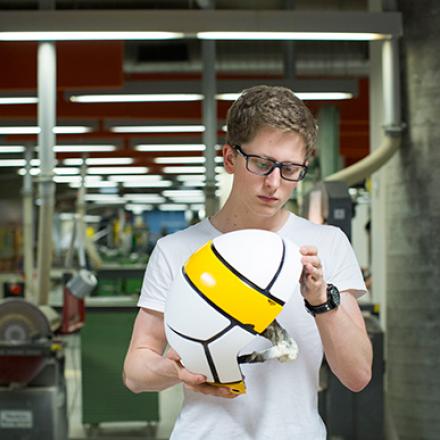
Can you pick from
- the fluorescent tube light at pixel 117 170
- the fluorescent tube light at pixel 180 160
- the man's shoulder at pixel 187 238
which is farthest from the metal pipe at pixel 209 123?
the fluorescent tube light at pixel 117 170

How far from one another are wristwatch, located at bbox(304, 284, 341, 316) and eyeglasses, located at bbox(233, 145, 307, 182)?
0.66 ft

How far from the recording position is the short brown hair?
1.50 meters

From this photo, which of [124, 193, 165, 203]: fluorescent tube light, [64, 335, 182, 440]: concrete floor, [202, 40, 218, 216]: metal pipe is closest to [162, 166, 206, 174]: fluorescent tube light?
[202, 40, 218, 216]: metal pipe

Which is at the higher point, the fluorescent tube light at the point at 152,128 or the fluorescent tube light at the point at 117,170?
the fluorescent tube light at the point at 117,170

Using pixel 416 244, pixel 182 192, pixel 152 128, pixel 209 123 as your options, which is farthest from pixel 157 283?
pixel 182 192

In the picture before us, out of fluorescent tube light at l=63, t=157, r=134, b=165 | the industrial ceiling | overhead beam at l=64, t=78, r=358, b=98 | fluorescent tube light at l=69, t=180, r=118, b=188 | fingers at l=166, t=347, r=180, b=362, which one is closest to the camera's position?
fingers at l=166, t=347, r=180, b=362

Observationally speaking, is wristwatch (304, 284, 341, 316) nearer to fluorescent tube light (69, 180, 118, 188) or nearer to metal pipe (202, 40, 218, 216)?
metal pipe (202, 40, 218, 216)

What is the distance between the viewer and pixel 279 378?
1569 millimetres

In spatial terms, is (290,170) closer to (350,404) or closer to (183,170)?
(350,404)

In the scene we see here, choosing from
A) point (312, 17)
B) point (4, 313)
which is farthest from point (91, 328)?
point (312, 17)

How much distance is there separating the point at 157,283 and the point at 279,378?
292 mm

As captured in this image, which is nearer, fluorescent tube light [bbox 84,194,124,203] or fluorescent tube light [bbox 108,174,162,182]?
fluorescent tube light [bbox 108,174,162,182]

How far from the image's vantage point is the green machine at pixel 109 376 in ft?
22.6

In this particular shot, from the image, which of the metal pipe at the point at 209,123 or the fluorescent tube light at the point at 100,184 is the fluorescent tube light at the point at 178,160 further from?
the metal pipe at the point at 209,123
